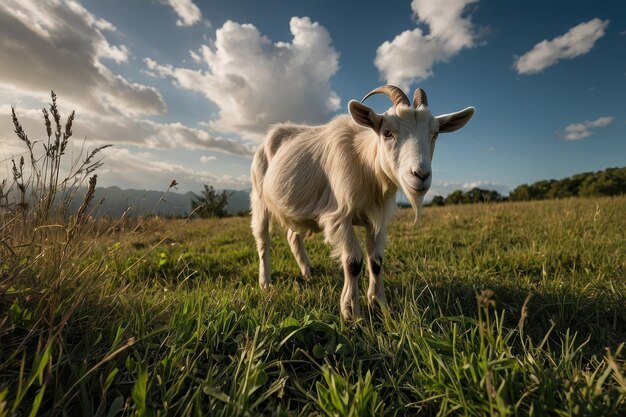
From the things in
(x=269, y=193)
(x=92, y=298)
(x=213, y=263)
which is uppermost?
(x=269, y=193)

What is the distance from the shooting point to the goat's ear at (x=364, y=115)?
314 centimetres

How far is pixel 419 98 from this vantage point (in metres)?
3.42

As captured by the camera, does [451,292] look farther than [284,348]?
Yes

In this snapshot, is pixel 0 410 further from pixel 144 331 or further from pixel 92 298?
pixel 92 298

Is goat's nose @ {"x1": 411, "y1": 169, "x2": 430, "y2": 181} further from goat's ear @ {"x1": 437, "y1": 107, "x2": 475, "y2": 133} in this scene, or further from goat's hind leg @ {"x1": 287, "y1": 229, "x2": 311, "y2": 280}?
goat's hind leg @ {"x1": 287, "y1": 229, "x2": 311, "y2": 280}

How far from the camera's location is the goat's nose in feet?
8.77

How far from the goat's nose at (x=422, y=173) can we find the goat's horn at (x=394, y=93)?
0.89m

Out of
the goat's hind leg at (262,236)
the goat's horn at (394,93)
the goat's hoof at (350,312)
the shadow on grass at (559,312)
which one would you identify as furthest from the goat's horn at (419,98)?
the goat's hind leg at (262,236)

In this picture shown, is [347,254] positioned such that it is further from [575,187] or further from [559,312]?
[575,187]

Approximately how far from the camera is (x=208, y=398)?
1741 mm

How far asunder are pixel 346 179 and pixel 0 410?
117 inches

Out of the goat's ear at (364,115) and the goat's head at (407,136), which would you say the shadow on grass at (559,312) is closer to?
the goat's head at (407,136)

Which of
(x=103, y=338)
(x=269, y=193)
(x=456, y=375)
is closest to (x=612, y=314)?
(x=456, y=375)

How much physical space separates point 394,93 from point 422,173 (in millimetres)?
1204
